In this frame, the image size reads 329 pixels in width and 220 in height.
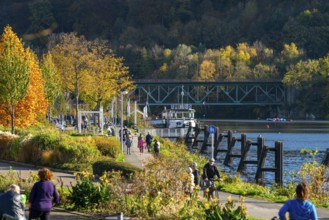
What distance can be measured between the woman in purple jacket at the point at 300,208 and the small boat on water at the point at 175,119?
88.5 meters

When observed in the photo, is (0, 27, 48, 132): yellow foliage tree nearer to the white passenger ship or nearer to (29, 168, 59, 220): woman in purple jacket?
(29, 168, 59, 220): woman in purple jacket

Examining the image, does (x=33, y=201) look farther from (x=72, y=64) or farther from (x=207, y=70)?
(x=207, y=70)

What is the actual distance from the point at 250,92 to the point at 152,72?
26.4 m

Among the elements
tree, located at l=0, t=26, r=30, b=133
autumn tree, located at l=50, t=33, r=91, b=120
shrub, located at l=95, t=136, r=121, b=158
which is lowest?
shrub, located at l=95, t=136, r=121, b=158

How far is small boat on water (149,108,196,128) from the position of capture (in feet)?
357

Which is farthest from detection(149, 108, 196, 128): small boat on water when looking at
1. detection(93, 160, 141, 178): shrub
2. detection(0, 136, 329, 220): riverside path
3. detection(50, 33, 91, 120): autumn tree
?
detection(93, 160, 141, 178): shrub

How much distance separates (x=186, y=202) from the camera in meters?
23.5

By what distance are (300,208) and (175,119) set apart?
94854 mm

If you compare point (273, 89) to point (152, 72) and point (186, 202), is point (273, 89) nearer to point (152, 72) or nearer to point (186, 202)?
point (152, 72)


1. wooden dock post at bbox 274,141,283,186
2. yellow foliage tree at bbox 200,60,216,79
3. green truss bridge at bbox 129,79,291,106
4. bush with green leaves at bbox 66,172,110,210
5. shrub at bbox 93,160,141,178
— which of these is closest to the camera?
bush with green leaves at bbox 66,172,110,210

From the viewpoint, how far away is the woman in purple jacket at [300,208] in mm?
16375

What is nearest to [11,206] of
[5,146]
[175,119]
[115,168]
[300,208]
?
[300,208]

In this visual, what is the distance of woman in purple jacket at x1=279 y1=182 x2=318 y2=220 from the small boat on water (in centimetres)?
8848

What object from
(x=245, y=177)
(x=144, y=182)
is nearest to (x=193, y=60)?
(x=245, y=177)
